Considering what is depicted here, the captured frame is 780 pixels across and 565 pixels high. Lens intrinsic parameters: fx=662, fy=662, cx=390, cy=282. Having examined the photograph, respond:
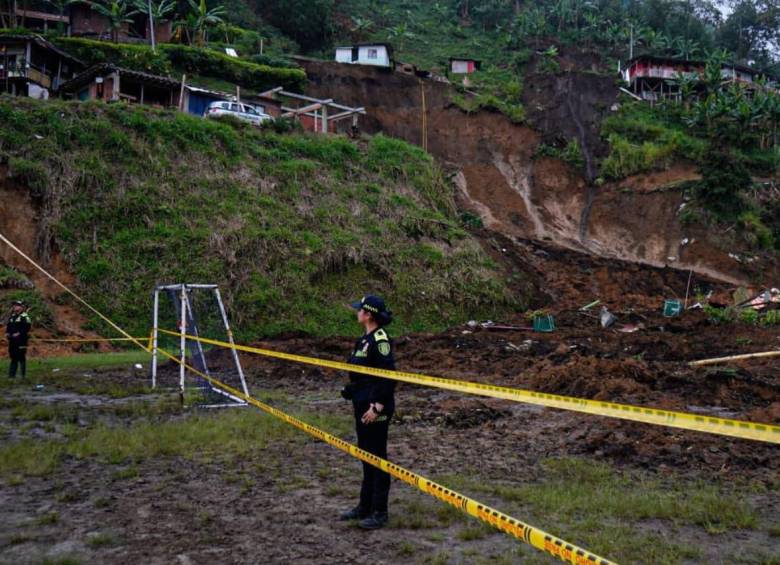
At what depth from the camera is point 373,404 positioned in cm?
550

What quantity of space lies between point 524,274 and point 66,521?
88.4 feet

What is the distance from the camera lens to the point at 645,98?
196 ft

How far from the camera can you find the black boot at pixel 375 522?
5602mm

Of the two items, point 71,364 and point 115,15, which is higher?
point 115,15

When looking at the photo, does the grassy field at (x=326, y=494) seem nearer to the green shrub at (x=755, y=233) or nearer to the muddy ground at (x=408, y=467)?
the muddy ground at (x=408, y=467)

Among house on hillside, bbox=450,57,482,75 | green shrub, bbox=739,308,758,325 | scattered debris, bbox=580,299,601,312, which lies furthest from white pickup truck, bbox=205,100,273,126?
house on hillside, bbox=450,57,482,75

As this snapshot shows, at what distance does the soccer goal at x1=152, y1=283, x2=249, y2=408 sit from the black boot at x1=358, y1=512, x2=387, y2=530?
262 inches

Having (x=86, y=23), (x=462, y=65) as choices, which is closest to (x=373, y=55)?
(x=462, y=65)

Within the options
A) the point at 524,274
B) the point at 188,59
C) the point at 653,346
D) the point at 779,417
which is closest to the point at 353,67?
the point at 188,59

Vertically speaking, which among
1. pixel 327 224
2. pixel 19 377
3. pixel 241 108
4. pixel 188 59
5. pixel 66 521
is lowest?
pixel 19 377

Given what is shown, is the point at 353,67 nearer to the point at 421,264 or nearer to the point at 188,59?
the point at 188,59

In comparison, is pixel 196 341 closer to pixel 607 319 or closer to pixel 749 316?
pixel 607 319

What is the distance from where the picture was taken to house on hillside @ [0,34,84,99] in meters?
35.9

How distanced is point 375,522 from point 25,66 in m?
38.9
